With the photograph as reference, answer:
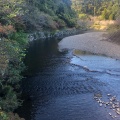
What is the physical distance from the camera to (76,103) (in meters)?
21.2

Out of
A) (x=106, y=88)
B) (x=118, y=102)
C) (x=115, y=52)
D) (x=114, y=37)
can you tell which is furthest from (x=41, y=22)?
(x=118, y=102)

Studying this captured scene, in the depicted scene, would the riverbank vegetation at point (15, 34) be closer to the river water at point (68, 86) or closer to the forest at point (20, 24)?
the forest at point (20, 24)

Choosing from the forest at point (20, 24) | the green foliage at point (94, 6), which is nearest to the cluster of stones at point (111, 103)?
the forest at point (20, 24)

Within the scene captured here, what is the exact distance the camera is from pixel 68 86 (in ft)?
83.7

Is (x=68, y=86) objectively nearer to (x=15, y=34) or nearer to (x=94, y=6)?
(x=15, y=34)

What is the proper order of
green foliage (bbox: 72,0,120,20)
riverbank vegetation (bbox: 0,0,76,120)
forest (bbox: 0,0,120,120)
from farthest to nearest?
green foliage (bbox: 72,0,120,20)
forest (bbox: 0,0,120,120)
riverbank vegetation (bbox: 0,0,76,120)

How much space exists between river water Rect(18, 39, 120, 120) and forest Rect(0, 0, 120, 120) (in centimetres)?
173

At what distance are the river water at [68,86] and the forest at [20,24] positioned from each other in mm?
1726

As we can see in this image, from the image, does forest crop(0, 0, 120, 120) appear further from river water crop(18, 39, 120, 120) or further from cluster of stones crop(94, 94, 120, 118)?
cluster of stones crop(94, 94, 120, 118)

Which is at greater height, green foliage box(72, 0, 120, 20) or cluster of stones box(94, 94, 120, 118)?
green foliage box(72, 0, 120, 20)

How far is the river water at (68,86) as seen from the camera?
64.0 ft

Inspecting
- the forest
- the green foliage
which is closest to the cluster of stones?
the forest

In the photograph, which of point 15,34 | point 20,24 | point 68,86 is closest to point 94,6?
point 20,24

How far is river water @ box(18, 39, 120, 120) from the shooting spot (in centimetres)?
1950
